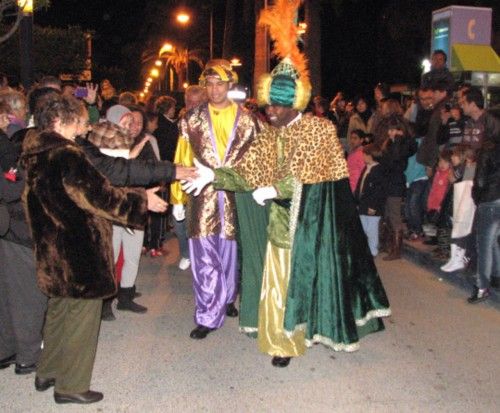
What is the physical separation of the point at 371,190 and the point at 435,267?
1.15 m

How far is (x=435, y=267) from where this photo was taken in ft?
25.1

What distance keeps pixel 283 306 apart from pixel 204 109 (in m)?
1.75

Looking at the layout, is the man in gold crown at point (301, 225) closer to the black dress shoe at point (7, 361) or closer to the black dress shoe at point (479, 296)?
the black dress shoe at point (7, 361)

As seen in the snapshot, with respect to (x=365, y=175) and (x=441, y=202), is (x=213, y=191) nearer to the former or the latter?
(x=365, y=175)

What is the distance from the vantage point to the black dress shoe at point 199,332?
17.7 feet

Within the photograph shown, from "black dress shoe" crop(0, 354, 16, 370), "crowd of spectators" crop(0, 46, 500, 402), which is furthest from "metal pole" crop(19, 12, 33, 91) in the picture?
"black dress shoe" crop(0, 354, 16, 370)

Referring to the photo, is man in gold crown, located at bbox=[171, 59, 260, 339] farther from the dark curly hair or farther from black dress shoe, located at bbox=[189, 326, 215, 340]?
the dark curly hair

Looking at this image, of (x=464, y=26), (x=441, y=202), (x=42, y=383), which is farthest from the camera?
(x=464, y=26)

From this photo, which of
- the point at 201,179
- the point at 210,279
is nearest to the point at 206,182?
the point at 201,179

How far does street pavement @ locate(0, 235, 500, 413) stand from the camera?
4.15m

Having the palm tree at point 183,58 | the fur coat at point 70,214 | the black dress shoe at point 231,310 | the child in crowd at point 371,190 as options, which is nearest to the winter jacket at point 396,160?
the child in crowd at point 371,190

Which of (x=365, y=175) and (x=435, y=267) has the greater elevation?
(x=365, y=175)

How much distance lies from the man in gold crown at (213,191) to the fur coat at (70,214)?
1537mm

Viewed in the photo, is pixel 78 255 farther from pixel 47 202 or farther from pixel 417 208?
pixel 417 208
